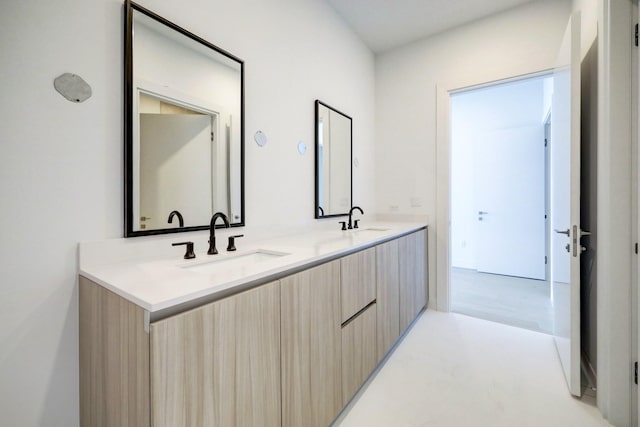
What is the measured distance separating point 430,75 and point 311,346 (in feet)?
9.62

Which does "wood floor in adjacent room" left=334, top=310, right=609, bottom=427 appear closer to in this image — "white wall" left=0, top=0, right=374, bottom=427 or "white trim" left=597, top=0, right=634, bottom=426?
"white trim" left=597, top=0, right=634, bottom=426

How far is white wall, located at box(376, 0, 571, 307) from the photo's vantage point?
7.95 feet

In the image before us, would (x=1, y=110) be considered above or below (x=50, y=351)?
above

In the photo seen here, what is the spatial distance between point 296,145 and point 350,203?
0.91m

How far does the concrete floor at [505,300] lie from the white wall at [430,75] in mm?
599

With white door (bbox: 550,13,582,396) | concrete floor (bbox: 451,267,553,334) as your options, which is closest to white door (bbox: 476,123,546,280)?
concrete floor (bbox: 451,267,553,334)

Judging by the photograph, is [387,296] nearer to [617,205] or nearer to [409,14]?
[617,205]

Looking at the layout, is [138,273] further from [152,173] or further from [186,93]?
[186,93]

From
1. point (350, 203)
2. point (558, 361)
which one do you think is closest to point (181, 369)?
point (350, 203)

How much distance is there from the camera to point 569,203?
5.50 ft

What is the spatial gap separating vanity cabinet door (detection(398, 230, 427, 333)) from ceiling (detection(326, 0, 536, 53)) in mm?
2027

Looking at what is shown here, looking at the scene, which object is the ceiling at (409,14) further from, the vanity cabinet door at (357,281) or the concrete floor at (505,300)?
the concrete floor at (505,300)

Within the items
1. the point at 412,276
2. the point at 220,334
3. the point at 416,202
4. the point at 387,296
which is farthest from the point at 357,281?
the point at 416,202

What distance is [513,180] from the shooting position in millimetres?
4227
